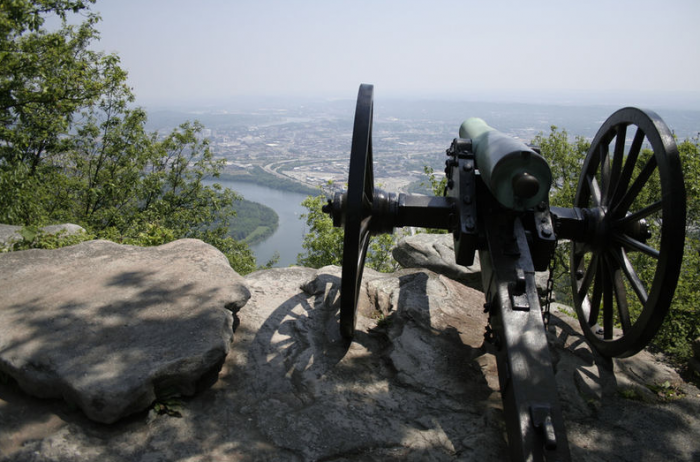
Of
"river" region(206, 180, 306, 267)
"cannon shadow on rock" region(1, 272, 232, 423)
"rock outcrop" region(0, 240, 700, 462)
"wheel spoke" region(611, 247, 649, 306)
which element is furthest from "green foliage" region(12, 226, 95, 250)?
"river" region(206, 180, 306, 267)

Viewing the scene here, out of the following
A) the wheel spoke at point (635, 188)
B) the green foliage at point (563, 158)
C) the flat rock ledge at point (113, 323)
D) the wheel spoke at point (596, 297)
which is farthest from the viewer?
the green foliage at point (563, 158)

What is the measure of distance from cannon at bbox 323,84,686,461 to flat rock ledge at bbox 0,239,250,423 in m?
0.99

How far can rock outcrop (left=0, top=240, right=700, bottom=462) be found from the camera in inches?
98.0

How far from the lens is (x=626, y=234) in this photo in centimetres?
372

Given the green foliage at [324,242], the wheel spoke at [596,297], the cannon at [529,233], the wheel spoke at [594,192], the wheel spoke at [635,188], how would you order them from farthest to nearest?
the green foliage at [324,242]
the wheel spoke at [594,192]
the wheel spoke at [596,297]
the wheel spoke at [635,188]
the cannon at [529,233]

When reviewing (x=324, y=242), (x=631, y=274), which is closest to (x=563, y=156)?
(x=324, y=242)

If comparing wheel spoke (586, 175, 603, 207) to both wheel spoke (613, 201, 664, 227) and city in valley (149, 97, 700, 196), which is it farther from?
city in valley (149, 97, 700, 196)

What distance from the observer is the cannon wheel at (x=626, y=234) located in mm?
2875

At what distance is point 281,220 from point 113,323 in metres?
41.9

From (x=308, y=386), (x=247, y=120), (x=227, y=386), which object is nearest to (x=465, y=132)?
(x=308, y=386)

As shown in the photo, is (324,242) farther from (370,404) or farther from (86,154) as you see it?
(370,404)

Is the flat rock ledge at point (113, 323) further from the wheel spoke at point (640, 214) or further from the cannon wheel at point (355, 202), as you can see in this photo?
the wheel spoke at point (640, 214)

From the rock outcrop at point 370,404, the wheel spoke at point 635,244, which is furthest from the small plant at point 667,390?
the wheel spoke at point 635,244

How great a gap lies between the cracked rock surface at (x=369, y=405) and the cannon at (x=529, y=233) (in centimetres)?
28
